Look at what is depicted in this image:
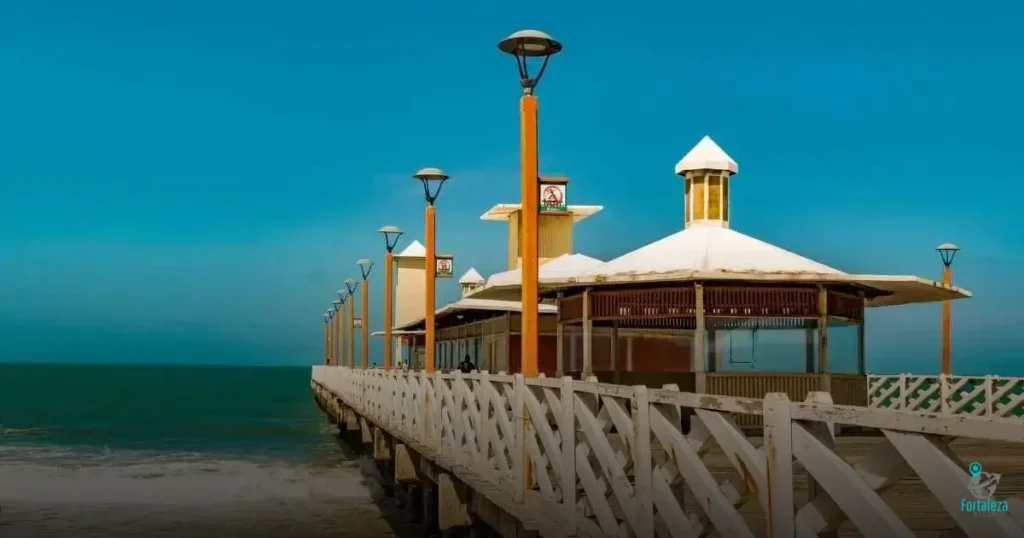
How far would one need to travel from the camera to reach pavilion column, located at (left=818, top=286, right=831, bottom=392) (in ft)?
58.4

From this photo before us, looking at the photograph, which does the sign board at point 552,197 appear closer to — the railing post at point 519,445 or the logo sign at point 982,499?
the railing post at point 519,445

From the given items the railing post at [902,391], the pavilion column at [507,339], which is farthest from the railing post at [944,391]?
the pavilion column at [507,339]

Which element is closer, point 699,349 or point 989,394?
point 699,349

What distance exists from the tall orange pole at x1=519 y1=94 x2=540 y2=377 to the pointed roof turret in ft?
36.5

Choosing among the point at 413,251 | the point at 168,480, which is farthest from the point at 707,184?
the point at 413,251

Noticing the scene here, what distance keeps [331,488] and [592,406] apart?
17.1 m

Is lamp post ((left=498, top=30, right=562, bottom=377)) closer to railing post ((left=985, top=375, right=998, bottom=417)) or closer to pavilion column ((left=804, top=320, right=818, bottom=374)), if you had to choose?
pavilion column ((left=804, top=320, right=818, bottom=374))

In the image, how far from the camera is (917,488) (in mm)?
9383

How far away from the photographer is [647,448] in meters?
6.21

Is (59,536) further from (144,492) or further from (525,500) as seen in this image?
(525,500)

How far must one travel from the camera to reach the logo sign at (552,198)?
1288 centimetres

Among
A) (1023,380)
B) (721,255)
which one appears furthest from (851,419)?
(1023,380)

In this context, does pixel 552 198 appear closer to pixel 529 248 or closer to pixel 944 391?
pixel 529 248

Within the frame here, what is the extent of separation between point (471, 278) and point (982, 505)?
54283 millimetres
